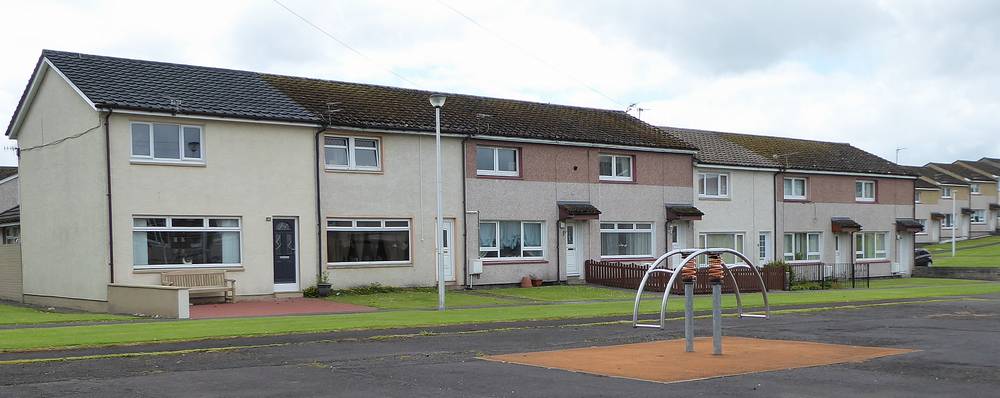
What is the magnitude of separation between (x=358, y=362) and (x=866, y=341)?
8.01 m

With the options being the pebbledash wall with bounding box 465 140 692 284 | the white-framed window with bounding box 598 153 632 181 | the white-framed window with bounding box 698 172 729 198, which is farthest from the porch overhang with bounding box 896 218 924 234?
the white-framed window with bounding box 598 153 632 181

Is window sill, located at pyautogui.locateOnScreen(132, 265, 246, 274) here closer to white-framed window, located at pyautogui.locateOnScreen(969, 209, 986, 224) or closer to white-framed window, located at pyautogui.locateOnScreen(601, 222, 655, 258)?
white-framed window, located at pyautogui.locateOnScreen(601, 222, 655, 258)

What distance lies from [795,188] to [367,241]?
21.6 m

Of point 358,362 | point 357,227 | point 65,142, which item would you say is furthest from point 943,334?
point 65,142

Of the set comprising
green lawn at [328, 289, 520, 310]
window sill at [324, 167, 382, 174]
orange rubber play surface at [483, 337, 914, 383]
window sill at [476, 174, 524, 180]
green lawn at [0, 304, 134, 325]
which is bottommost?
green lawn at [328, 289, 520, 310]

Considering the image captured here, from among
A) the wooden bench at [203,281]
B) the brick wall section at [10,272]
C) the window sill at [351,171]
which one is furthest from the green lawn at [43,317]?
the window sill at [351,171]

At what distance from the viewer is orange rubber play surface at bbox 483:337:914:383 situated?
1160 cm

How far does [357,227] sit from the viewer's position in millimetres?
28328

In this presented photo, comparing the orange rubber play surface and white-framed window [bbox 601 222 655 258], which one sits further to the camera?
white-framed window [bbox 601 222 655 258]

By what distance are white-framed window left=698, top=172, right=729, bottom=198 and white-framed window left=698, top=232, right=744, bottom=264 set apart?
1.58 m

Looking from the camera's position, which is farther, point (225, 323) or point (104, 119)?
point (104, 119)

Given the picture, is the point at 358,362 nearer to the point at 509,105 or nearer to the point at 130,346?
the point at 130,346

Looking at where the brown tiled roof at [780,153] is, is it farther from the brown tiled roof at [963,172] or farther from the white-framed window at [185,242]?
the brown tiled roof at [963,172]

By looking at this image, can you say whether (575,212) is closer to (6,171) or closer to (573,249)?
(573,249)
